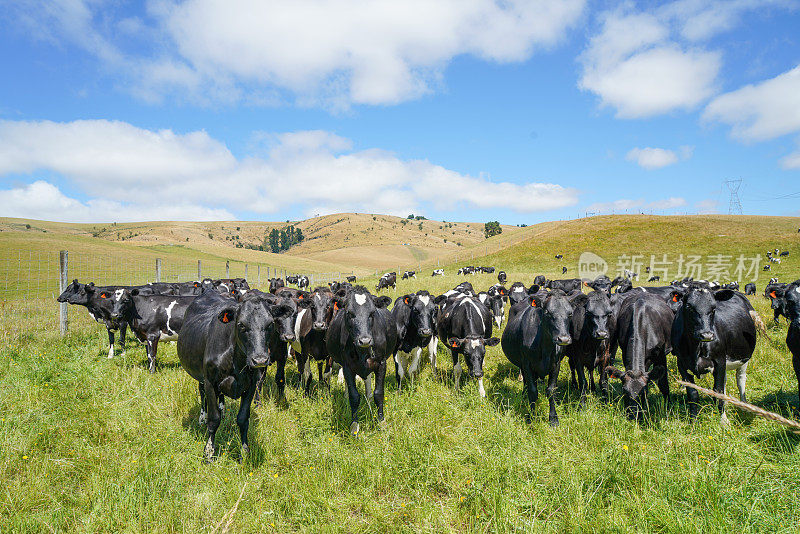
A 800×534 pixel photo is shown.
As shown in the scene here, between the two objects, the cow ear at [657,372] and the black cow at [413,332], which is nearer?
the cow ear at [657,372]

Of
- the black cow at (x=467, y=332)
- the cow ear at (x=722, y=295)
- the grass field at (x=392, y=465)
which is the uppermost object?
the cow ear at (x=722, y=295)

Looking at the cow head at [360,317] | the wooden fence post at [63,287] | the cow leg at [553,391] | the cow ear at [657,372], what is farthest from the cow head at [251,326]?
the wooden fence post at [63,287]

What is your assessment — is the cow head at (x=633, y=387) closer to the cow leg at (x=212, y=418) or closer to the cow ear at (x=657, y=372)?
the cow ear at (x=657, y=372)

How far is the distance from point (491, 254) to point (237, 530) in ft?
193

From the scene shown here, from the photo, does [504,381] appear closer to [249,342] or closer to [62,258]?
[249,342]

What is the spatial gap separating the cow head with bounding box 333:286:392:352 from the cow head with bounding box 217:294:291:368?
140cm

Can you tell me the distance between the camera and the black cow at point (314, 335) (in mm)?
8109

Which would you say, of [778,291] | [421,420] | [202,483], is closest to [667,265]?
[778,291]

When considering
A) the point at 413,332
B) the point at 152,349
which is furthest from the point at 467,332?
the point at 152,349

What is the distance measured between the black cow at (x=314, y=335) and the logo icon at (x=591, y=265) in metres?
40.5

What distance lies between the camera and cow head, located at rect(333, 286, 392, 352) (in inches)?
241

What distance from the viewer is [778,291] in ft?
23.4

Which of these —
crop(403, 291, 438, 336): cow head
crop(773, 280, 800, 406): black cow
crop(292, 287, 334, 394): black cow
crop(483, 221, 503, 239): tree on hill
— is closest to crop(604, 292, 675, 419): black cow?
crop(773, 280, 800, 406): black cow

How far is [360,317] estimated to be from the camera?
6387 millimetres
